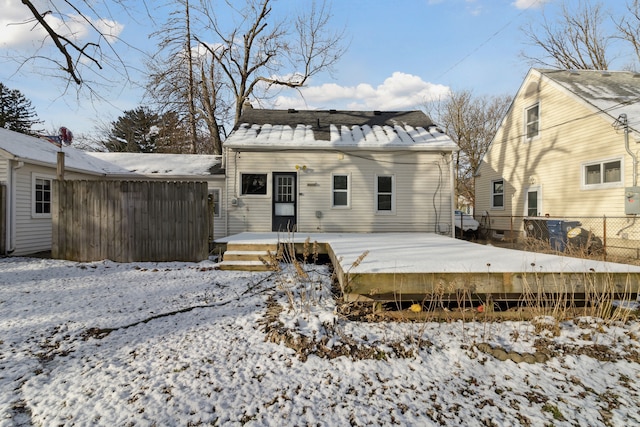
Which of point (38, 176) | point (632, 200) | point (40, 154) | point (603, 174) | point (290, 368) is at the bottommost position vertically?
point (290, 368)

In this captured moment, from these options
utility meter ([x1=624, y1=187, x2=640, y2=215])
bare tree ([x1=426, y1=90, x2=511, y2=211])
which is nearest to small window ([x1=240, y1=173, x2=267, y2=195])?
utility meter ([x1=624, y1=187, x2=640, y2=215])

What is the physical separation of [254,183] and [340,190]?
2589 mm

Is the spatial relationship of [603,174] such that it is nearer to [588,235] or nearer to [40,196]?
[588,235]

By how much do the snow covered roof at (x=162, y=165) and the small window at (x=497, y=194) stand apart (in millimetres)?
11643

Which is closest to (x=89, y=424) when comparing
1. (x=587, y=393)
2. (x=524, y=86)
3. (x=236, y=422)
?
(x=236, y=422)

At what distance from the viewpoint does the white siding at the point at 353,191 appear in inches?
352

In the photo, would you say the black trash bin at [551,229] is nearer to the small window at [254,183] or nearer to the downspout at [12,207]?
the small window at [254,183]

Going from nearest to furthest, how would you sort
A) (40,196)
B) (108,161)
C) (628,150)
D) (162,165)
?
(628,150) < (40,196) < (162,165) < (108,161)

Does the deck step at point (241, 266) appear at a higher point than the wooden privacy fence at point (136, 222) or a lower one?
lower

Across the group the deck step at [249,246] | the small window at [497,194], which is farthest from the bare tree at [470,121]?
the deck step at [249,246]

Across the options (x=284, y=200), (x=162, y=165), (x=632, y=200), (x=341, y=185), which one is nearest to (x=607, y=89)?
(x=632, y=200)

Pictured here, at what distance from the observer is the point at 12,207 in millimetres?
7727

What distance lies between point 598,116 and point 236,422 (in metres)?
12.1

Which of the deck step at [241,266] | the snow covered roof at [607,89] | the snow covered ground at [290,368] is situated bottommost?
the snow covered ground at [290,368]
